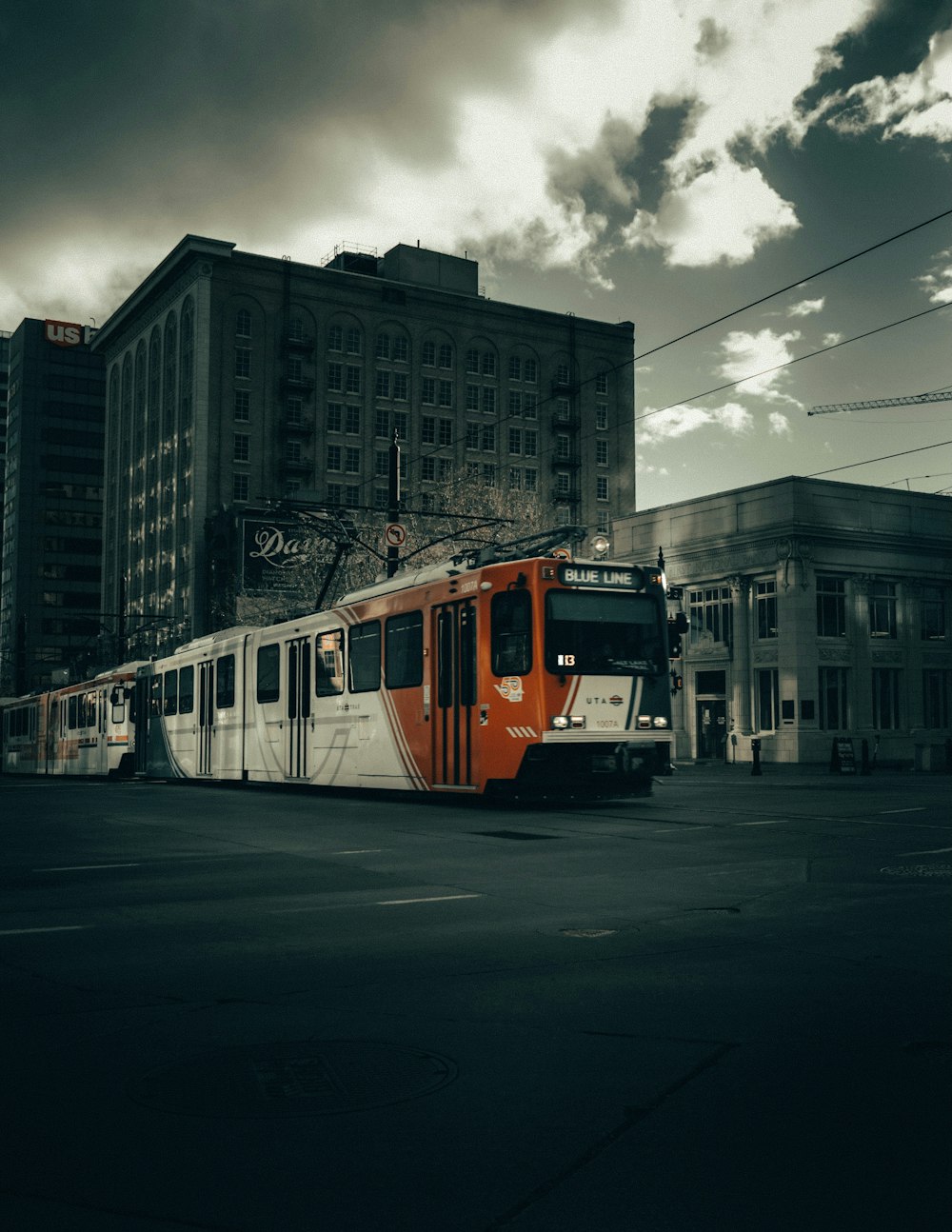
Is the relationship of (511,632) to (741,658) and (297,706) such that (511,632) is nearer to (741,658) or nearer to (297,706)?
(297,706)

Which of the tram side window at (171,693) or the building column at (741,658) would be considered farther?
the building column at (741,658)

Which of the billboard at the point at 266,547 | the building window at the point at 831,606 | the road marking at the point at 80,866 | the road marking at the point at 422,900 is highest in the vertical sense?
the billboard at the point at 266,547

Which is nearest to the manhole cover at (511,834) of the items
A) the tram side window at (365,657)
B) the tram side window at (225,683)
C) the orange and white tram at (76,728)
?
the tram side window at (365,657)

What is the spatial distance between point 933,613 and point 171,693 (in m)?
28.7

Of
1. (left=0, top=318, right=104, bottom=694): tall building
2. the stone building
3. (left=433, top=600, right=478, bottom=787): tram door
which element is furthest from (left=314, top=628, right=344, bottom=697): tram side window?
(left=0, top=318, right=104, bottom=694): tall building

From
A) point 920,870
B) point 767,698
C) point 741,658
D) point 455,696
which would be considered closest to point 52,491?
point 741,658

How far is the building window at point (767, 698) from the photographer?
141 feet

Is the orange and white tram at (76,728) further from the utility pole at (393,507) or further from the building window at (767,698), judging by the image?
the building window at (767,698)

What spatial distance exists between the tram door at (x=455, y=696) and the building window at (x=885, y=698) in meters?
29.0

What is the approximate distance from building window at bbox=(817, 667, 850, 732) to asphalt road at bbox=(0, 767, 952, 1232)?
32874 mm

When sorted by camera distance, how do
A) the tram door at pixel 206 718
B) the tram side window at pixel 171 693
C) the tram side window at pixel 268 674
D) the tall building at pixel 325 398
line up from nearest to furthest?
the tram side window at pixel 268 674
the tram door at pixel 206 718
the tram side window at pixel 171 693
the tall building at pixel 325 398

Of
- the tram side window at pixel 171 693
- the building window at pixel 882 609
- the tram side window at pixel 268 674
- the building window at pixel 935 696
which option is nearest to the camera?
the tram side window at pixel 268 674

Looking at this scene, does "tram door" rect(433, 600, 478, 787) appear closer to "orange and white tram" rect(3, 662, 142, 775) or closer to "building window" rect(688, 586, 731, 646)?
"orange and white tram" rect(3, 662, 142, 775)

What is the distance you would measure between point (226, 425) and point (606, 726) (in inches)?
2948
